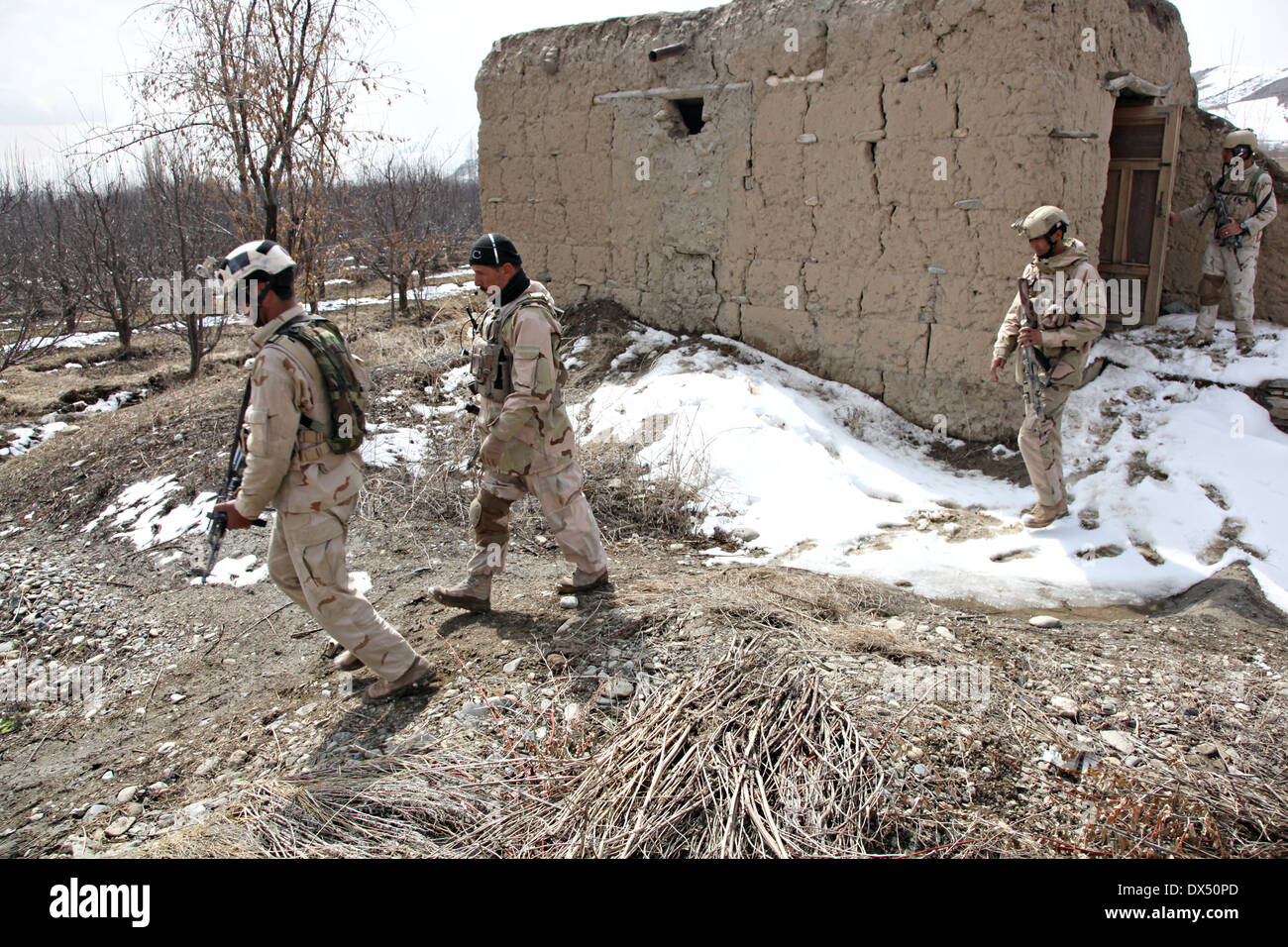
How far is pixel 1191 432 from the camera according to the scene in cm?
480

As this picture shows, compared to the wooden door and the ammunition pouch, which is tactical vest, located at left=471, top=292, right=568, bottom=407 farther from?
the wooden door

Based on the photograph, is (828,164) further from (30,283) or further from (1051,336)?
(30,283)

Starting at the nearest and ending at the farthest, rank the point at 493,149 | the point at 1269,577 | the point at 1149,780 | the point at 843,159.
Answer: the point at 1149,780, the point at 1269,577, the point at 843,159, the point at 493,149

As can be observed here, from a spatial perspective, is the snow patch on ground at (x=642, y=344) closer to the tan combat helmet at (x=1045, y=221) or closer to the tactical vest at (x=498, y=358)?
the tan combat helmet at (x=1045, y=221)

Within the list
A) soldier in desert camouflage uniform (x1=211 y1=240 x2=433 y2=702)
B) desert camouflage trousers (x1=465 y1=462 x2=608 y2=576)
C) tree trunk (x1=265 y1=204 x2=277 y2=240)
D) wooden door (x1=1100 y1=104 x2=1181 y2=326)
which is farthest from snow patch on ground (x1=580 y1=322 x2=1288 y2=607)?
tree trunk (x1=265 y1=204 x2=277 y2=240)

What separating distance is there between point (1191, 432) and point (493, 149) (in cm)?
621

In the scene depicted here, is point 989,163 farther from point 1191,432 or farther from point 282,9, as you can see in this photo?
point 282,9

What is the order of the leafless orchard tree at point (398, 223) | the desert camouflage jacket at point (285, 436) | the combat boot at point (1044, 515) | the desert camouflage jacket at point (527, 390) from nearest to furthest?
the desert camouflage jacket at point (285, 436) < the desert camouflage jacket at point (527, 390) < the combat boot at point (1044, 515) < the leafless orchard tree at point (398, 223)

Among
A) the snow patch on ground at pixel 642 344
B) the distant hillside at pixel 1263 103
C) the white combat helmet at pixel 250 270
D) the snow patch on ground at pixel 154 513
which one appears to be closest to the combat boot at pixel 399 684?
the white combat helmet at pixel 250 270

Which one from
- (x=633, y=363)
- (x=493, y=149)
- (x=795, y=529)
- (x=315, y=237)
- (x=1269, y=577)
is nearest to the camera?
(x=1269, y=577)

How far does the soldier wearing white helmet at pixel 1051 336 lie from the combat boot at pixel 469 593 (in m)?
3.02

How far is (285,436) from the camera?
273cm

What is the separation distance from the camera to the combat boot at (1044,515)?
4523mm

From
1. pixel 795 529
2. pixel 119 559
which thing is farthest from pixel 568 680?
pixel 119 559
